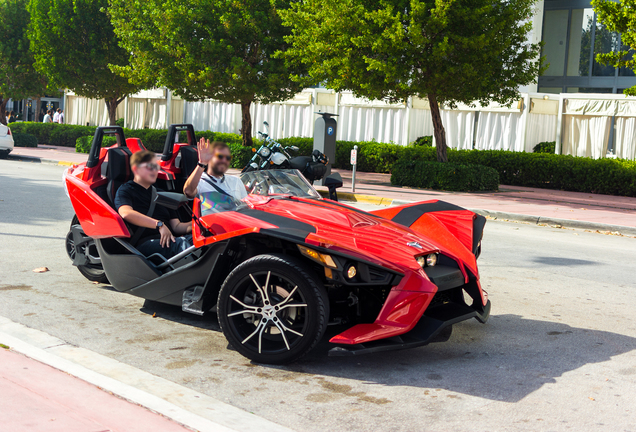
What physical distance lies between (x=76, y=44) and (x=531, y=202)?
20944 mm

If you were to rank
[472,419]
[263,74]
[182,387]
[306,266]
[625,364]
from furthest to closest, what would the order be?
1. [263,74]
2. [625,364]
3. [306,266]
4. [182,387]
5. [472,419]

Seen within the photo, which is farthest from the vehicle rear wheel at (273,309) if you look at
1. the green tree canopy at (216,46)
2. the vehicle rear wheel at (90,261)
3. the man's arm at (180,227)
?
the green tree canopy at (216,46)

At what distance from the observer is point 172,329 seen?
17.6 feet

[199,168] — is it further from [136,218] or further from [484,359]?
[484,359]

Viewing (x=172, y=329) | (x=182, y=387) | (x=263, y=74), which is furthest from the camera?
(x=263, y=74)

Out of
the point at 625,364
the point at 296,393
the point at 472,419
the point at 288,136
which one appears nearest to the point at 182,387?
the point at 296,393

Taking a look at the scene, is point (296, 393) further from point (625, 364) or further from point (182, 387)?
point (625, 364)

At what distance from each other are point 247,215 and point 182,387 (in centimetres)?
135

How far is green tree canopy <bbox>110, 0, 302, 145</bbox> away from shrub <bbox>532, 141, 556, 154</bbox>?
30.3ft

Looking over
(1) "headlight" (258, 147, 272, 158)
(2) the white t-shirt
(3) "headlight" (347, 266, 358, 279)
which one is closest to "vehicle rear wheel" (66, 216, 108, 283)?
(2) the white t-shirt

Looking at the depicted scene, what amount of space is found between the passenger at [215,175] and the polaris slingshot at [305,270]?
4.8 inches

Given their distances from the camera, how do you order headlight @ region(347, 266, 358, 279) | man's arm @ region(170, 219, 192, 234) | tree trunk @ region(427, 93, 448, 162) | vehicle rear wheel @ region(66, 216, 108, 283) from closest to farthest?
headlight @ region(347, 266, 358, 279), man's arm @ region(170, 219, 192, 234), vehicle rear wheel @ region(66, 216, 108, 283), tree trunk @ region(427, 93, 448, 162)

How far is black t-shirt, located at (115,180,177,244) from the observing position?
19.7 ft

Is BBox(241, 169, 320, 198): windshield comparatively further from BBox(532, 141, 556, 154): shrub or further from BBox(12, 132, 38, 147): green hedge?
BBox(12, 132, 38, 147): green hedge
